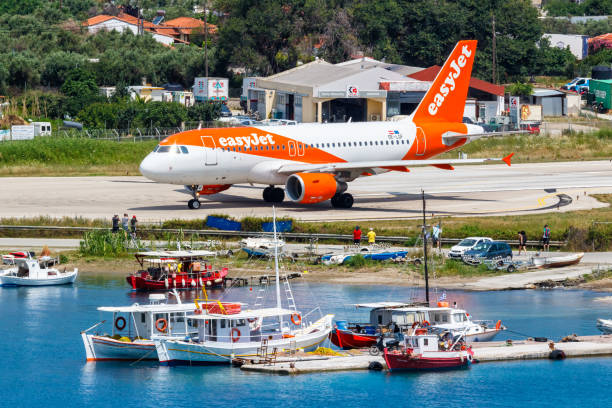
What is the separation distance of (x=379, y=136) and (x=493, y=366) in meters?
39.4

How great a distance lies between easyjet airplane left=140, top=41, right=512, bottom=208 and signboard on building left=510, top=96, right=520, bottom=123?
167 feet

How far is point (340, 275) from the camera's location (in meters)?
68.8

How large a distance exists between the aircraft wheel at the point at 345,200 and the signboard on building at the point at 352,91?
2128 inches

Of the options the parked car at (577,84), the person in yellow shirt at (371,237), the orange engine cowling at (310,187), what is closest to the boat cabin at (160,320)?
the person in yellow shirt at (371,237)

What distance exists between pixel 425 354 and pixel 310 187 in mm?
32495

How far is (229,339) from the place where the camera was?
51469 millimetres

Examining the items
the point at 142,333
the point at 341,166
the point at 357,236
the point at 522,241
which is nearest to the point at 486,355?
the point at 142,333

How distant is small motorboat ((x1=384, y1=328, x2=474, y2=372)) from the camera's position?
50.7m

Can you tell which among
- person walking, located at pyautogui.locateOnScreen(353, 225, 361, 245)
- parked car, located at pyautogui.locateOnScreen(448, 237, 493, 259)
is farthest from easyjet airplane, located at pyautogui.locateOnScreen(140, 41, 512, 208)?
parked car, located at pyautogui.locateOnScreen(448, 237, 493, 259)

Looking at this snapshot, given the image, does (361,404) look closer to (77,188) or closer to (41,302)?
(41,302)

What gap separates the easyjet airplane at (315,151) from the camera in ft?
265

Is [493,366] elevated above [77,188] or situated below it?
below

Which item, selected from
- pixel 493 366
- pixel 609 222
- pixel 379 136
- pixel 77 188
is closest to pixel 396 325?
pixel 493 366

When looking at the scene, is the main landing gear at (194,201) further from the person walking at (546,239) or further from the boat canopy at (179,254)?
the person walking at (546,239)
